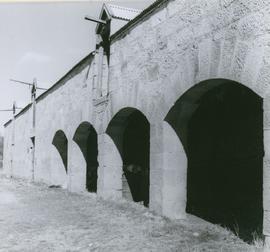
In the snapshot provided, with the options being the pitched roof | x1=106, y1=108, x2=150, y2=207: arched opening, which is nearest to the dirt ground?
x1=106, y1=108, x2=150, y2=207: arched opening

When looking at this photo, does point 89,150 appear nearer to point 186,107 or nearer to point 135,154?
point 135,154

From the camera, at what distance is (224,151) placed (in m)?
6.87

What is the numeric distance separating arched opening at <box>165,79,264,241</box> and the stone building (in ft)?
0.06

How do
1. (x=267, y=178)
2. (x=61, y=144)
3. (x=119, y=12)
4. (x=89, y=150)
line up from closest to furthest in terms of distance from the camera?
(x=267, y=178), (x=119, y=12), (x=89, y=150), (x=61, y=144)

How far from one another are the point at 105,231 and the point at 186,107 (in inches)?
89.3

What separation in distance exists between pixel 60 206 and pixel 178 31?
436 cm

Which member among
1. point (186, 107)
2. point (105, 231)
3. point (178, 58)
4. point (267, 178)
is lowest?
point (105, 231)

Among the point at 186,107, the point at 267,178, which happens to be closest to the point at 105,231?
the point at 186,107

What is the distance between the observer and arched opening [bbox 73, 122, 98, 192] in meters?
11.2

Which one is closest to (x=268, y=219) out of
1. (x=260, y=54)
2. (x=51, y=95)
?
(x=260, y=54)

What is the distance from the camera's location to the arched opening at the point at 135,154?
890 cm

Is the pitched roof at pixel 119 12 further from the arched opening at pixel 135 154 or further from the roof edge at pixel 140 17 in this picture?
the arched opening at pixel 135 154

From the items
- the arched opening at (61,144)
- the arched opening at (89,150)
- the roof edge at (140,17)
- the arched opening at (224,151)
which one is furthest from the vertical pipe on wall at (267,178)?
the arched opening at (61,144)

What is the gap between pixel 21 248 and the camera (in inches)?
190
